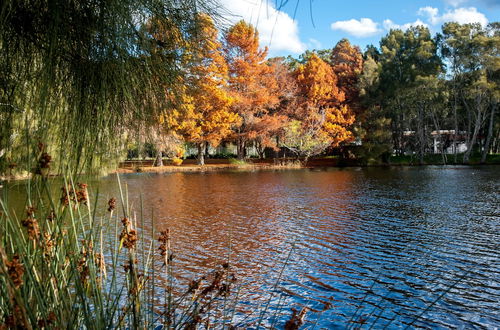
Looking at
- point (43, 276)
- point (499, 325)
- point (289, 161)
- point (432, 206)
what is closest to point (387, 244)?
point (499, 325)

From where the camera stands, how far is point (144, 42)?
1532mm

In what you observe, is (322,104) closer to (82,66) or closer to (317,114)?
(317,114)

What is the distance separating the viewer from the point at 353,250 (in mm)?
6297

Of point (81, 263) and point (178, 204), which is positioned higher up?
point (81, 263)

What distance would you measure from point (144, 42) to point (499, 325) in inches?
151

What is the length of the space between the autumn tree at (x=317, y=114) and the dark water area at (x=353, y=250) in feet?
42.2

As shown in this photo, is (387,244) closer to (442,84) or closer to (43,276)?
(43,276)

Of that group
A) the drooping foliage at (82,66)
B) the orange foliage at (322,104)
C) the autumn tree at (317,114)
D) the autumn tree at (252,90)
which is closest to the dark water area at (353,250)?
the drooping foliage at (82,66)

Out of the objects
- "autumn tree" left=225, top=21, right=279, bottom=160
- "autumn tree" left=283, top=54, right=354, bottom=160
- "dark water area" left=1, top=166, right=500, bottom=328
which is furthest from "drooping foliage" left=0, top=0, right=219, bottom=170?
"autumn tree" left=283, top=54, right=354, bottom=160

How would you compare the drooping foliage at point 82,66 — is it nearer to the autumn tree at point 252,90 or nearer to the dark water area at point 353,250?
the dark water area at point 353,250

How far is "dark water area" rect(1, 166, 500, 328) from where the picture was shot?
415cm

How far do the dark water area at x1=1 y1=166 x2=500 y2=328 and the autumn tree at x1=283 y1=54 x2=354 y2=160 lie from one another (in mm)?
12854

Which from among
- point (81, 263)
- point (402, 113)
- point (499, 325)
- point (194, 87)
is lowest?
point (499, 325)

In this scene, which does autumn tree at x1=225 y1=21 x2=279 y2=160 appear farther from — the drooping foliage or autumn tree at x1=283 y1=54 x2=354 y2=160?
the drooping foliage
